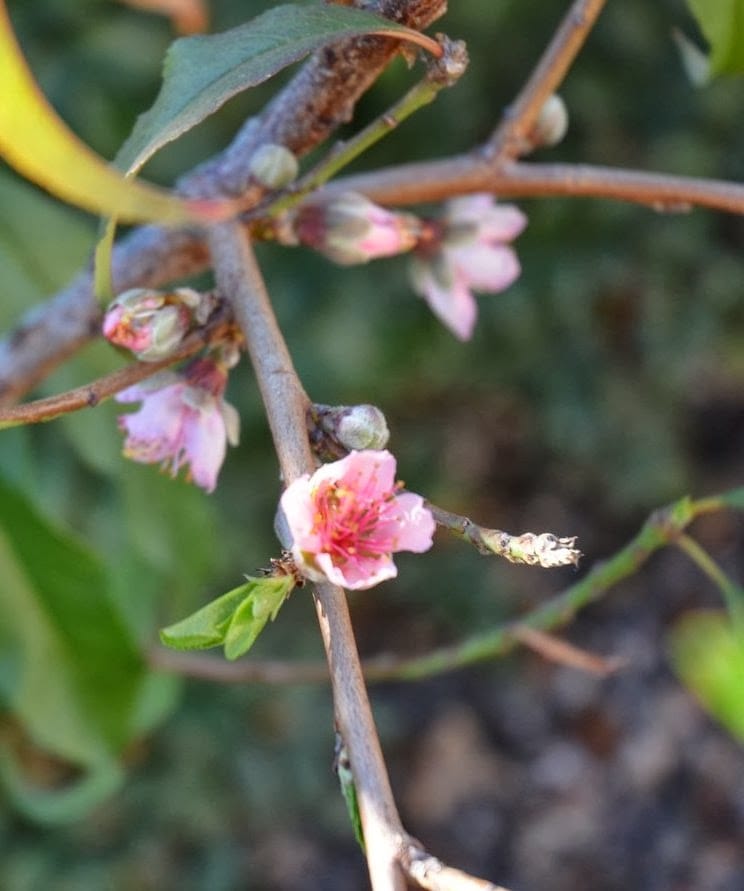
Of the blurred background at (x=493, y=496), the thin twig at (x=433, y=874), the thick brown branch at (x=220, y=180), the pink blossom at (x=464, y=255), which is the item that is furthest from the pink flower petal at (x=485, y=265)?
the blurred background at (x=493, y=496)

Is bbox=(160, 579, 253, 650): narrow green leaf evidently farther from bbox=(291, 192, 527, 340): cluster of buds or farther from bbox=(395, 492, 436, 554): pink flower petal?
bbox=(291, 192, 527, 340): cluster of buds

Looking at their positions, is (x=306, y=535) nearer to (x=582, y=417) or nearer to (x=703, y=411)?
(x=582, y=417)

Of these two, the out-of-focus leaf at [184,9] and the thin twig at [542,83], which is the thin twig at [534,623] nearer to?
the thin twig at [542,83]

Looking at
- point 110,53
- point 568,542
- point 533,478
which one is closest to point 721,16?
point 568,542

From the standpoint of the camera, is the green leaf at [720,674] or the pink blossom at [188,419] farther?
the pink blossom at [188,419]

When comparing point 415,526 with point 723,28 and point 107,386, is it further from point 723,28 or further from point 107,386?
point 723,28

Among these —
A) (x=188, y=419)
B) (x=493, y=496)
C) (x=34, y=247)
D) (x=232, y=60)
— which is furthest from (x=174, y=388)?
(x=493, y=496)
